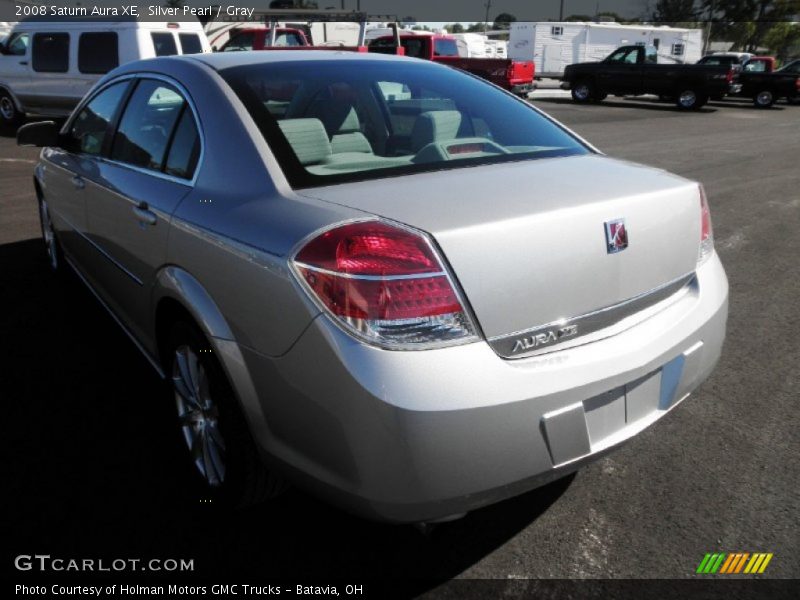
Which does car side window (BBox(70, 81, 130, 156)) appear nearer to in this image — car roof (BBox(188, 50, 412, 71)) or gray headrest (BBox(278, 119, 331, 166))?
car roof (BBox(188, 50, 412, 71))

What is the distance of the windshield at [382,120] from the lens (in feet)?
8.04

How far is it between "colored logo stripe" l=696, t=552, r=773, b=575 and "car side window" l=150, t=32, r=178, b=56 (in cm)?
1215

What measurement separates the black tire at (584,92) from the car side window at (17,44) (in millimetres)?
16604

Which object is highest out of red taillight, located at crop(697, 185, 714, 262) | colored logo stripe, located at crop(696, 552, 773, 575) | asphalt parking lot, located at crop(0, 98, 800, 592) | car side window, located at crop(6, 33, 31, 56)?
car side window, located at crop(6, 33, 31, 56)

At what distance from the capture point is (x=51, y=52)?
42.2 feet

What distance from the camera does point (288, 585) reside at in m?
2.22

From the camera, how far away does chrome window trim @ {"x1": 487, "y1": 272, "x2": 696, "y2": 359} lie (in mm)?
1914

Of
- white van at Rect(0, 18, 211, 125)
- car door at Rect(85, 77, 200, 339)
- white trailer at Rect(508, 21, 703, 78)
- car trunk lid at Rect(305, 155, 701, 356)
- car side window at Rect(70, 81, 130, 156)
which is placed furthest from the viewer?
white trailer at Rect(508, 21, 703, 78)

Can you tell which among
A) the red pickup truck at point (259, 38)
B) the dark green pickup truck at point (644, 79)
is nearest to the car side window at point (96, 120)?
the red pickup truck at point (259, 38)

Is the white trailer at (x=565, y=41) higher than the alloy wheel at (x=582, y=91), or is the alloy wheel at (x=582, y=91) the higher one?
the white trailer at (x=565, y=41)

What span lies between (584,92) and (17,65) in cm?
1697

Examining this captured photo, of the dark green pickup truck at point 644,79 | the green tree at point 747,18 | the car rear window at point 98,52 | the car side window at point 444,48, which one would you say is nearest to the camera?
the car rear window at point 98,52

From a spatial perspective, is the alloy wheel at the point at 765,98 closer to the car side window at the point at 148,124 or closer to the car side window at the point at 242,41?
the car side window at the point at 242,41

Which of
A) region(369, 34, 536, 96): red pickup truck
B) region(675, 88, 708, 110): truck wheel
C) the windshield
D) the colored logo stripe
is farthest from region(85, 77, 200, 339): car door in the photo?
region(675, 88, 708, 110): truck wheel
